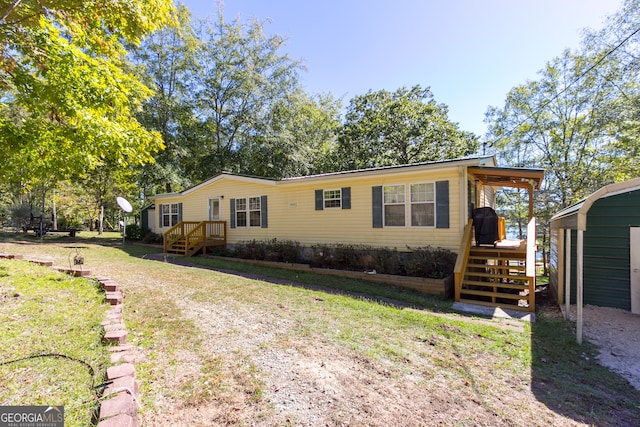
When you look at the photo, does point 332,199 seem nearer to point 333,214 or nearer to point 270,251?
point 333,214

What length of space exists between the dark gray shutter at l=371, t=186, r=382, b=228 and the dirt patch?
4.86m

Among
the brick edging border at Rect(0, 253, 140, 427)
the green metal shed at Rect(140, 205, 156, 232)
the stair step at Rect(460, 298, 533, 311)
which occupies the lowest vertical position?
the stair step at Rect(460, 298, 533, 311)

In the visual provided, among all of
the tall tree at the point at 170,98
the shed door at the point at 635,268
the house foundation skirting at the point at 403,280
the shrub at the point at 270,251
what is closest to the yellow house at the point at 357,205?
the shrub at the point at 270,251

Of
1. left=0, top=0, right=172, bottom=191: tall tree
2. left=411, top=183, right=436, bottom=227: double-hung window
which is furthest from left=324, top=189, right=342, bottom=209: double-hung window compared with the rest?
left=0, top=0, right=172, bottom=191: tall tree

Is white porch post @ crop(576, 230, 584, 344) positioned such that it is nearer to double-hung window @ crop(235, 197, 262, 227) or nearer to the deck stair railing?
the deck stair railing

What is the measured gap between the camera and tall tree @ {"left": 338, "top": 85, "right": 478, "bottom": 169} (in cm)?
1930

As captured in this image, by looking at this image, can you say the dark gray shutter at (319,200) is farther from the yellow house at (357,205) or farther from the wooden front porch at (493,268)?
the wooden front porch at (493,268)

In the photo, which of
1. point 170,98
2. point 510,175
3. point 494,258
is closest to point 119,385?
point 494,258

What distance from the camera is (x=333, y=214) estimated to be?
10008mm

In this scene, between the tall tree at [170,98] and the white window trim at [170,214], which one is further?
the tall tree at [170,98]

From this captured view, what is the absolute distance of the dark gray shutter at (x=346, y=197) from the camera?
965 centimetres

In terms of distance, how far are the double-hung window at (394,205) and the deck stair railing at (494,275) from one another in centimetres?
182

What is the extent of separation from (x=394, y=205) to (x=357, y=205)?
3.97 ft

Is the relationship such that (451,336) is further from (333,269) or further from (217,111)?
(217,111)
